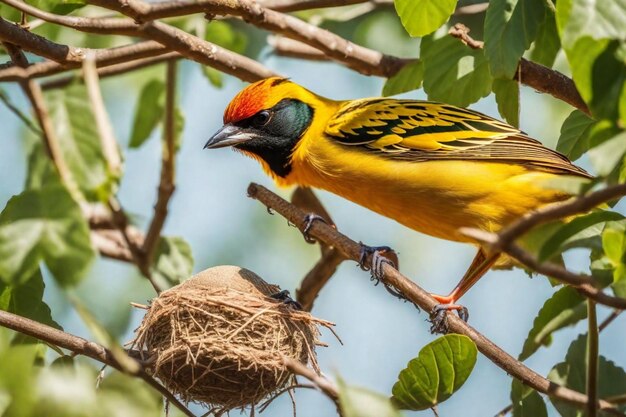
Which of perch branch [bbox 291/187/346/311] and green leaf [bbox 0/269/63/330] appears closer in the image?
green leaf [bbox 0/269/63/330]

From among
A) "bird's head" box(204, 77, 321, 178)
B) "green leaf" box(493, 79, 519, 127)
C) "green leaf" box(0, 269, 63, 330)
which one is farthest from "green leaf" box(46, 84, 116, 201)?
"bird's head" box(204, 77, 321, 178)

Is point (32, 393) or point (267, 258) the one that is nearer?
point (32, 393)

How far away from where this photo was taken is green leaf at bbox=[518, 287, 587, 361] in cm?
356

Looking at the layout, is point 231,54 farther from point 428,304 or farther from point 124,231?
point 124,231

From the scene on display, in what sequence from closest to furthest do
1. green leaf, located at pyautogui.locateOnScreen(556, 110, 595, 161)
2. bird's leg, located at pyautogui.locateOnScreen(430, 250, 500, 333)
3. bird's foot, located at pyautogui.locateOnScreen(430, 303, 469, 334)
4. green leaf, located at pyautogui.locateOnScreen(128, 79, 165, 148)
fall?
bird's foot, located at pyautogui.locateOnScreen(430, 303, 469, 334) < green leaf, located at pyautogui.locateOnScreen(556, 110, 595, 161) < bird's leg, located at pyautogui.locateOnScreen(430, 250, 500, 333) < green leaf, located at pyautogui.locateOnScreen(128, 79, 165, 148)

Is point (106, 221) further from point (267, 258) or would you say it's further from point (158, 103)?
point (267, 258)

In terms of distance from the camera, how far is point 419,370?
348 centimetres

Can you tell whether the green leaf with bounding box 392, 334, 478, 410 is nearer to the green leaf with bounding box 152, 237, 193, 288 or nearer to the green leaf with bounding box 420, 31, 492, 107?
the green leaf with bounding box 420, 31, 492, 107

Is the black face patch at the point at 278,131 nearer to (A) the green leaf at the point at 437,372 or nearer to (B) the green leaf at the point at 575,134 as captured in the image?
(B) the green leaf at the point at 575,134

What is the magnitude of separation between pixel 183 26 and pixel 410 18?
271cm

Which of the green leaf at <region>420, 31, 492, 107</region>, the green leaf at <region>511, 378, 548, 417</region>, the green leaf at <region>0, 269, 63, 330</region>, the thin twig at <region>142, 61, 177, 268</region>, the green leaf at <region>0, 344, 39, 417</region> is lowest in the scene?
the green leaf at <region>0, 344, 39, 417</region>

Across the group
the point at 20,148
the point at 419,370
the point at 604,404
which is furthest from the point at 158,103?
the point at 604,404

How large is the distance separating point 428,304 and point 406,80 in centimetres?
158

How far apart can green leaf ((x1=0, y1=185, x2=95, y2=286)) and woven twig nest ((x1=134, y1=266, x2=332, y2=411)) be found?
2.00m
